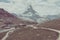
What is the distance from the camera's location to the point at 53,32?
192 ft

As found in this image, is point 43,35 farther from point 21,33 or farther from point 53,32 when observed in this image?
point 21,33

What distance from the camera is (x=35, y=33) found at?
6009cm

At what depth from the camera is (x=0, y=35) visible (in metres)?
65.9

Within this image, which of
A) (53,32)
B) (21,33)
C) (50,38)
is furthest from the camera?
(21,33)

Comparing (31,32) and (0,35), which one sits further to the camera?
(0,35)

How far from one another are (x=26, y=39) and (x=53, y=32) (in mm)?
7382

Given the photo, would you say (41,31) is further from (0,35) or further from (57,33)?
(0,35)

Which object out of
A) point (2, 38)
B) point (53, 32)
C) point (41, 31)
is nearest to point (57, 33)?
point (53, 32)

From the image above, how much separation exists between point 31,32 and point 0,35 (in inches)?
390

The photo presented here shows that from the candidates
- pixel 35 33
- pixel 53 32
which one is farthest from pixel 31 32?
pixel 53 32

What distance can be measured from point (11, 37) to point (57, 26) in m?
13.6

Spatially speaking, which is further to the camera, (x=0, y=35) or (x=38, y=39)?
(x=0, y=35)

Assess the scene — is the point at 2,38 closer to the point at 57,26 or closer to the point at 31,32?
the point at 31,32

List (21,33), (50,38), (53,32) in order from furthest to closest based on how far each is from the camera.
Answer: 1. (21,33)
2. (53,32)
3. (50,38)
